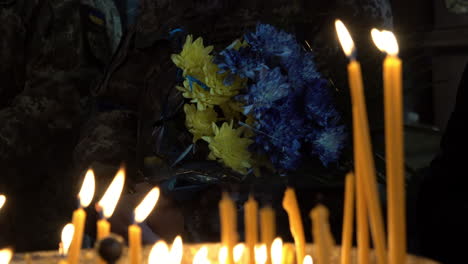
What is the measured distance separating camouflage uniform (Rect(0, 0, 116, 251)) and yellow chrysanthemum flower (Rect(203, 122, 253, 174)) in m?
1.13

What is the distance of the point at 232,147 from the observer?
81 centimetres

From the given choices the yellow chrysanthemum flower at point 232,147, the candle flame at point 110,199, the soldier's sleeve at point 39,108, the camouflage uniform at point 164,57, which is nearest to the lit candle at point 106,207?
the candle flame at point 110,199

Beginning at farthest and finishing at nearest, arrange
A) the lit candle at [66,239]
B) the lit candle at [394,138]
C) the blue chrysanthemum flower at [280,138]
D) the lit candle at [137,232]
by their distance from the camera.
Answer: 1. the blue chrysanthemum flower at [280,138]
2. the lit candle at [66,239]
3. the lit candle at [137,232]
4. the lit candle at [394,138]

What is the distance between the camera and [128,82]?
1273mm

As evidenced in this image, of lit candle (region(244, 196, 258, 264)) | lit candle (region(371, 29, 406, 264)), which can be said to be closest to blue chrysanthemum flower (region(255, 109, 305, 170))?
lit candle (region(244, 196, 258, 264))

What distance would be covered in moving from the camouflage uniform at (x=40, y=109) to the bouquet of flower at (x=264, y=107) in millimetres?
1060

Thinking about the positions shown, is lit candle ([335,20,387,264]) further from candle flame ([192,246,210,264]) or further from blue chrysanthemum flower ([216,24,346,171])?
blue chrysanthemum flower ([216,24,346,171])

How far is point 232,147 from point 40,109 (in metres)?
1.16

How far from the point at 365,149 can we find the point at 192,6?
965 millimetres

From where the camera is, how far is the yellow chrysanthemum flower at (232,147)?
0.81 m

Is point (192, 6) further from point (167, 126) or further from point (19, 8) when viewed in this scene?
point (19, 8)

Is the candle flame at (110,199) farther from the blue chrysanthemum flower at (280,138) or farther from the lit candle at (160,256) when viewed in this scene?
the blue chrysanthemum flower at (280,138)

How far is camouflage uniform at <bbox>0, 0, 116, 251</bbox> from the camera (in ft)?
5.84

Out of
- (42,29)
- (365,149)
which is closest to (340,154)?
(365,149)
